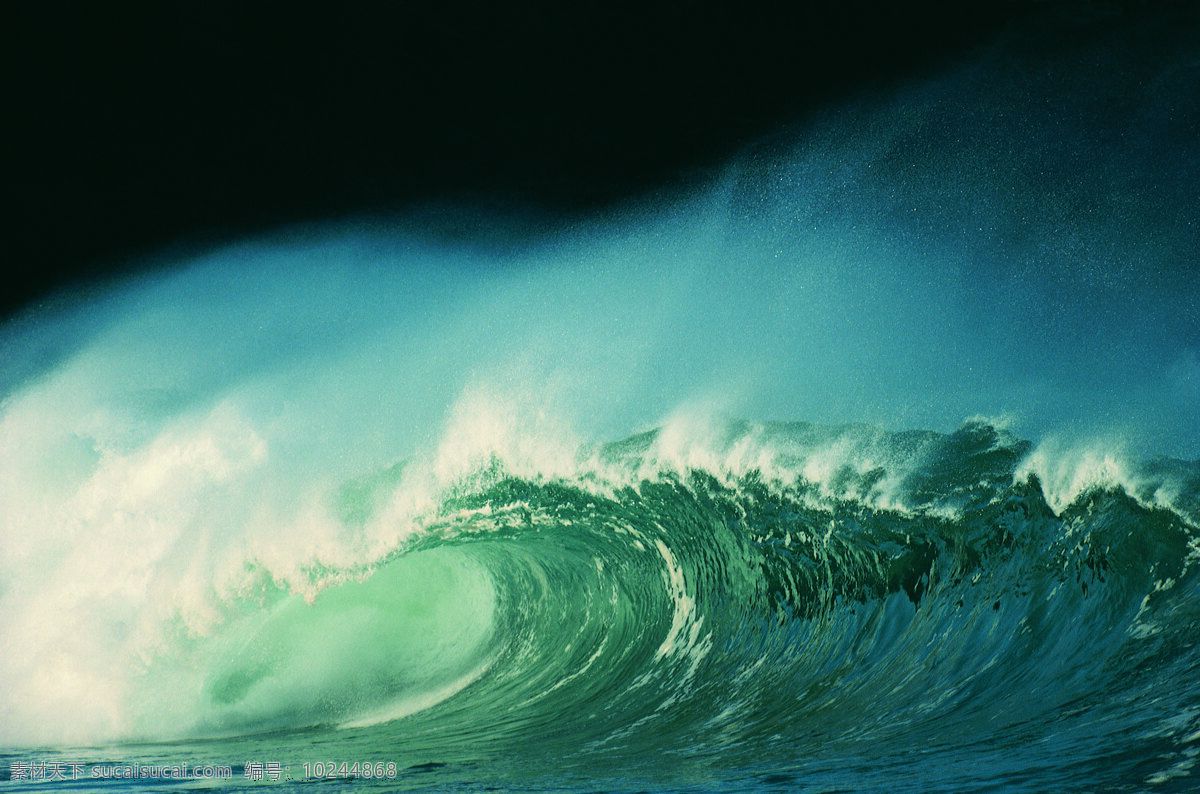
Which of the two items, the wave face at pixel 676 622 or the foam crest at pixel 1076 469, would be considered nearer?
the wave face at pixel 676 622

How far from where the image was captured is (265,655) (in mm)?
5789

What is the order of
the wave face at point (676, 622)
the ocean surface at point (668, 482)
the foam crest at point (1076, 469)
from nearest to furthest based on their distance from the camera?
the wave face at point (676, 622)
the ocean surface at point (668, 482)
the foam crest at point (1076, 469)

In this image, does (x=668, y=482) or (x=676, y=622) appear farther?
(x=668, y=482)

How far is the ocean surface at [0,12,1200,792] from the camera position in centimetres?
427

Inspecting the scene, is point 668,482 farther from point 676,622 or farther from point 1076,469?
point 1076,469

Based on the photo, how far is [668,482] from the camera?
20.4 feet

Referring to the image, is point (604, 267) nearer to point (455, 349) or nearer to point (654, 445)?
point (455, 349)

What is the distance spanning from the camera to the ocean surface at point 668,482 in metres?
4.27

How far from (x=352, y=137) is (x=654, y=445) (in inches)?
187

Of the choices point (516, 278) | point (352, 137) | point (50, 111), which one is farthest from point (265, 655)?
point (50, 111)

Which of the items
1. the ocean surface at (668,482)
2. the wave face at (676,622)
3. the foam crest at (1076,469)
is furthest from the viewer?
the foam crest at (1076,469)

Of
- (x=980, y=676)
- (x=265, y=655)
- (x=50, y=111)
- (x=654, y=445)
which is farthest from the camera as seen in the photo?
(x=50, y=111)

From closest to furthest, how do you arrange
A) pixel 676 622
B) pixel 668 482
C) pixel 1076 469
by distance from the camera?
pixel 1076 469
pixel 676 622
pixel 668 482

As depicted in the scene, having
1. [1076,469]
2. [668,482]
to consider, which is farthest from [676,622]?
[1076,469]
